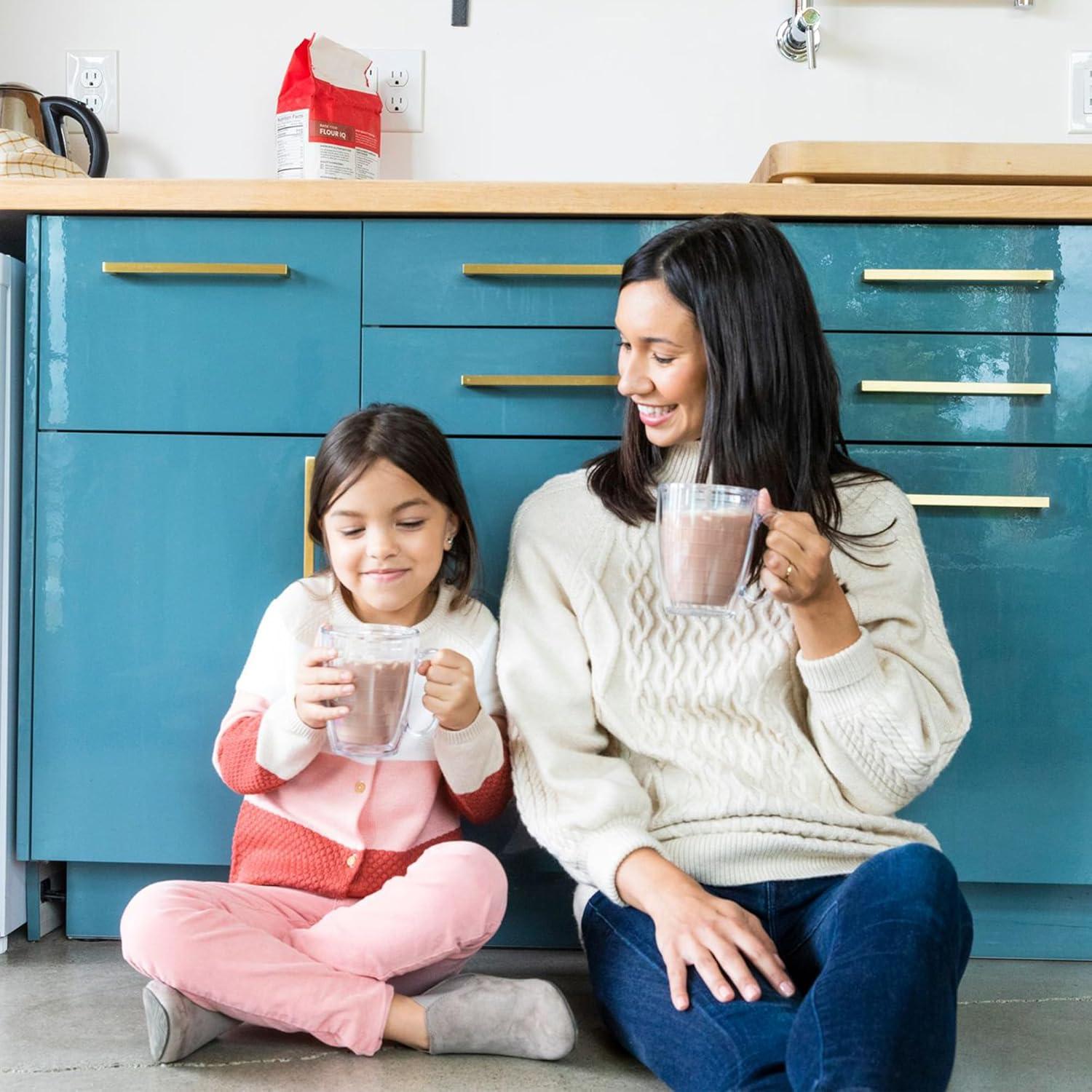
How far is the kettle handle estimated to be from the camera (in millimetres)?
1954

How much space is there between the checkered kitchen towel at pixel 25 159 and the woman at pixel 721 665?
36.6 inches

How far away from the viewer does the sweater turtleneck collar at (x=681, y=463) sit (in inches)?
55.0

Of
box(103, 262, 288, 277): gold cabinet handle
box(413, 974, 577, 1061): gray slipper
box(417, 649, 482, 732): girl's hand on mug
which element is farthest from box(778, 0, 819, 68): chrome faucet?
box(413, 974, 577, 1061): gray slipper

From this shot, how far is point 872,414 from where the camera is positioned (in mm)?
1654

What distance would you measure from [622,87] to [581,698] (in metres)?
1.28

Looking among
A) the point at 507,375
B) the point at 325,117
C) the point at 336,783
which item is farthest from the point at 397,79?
the point at 336,783

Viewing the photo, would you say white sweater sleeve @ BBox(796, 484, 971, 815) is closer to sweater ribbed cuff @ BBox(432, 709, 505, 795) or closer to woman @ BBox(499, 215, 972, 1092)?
woman @ BBox(499, 215, 972, 1092)

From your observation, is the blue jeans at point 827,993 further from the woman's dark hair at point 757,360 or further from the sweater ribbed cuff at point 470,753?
the woman's dark hair at point 757,360

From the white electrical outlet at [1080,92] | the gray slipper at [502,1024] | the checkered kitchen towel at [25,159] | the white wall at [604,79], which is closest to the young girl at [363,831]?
the gray slipper at [502,1024]

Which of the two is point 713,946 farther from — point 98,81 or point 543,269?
point 98,81

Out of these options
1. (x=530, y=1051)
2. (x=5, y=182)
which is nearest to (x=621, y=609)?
(x=530, y=1051)

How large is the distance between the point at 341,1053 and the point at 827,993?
572mm

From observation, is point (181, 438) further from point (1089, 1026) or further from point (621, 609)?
point (1089, 1026)

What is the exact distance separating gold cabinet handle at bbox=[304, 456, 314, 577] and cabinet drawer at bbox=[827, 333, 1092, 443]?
70 cm
